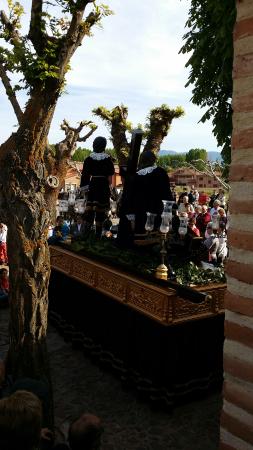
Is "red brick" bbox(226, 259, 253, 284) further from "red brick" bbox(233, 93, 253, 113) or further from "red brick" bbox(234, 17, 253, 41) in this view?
"red brick" bbox(234, 17, 253, 41)

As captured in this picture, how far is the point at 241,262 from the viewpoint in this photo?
8.97 ft

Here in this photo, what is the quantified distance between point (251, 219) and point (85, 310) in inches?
211

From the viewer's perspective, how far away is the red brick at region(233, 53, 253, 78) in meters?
2.58

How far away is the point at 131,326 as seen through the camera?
20.6 ft

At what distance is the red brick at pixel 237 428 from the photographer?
276cm

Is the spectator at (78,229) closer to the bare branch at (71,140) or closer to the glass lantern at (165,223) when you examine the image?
the glass lantern at (165,223)

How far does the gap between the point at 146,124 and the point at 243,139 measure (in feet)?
58.3

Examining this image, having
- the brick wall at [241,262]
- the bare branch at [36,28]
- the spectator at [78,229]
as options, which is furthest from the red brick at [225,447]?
the spectator at [78,229]

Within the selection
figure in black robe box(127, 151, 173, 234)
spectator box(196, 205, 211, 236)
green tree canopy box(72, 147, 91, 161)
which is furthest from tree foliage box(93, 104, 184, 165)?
green tree canopy box(72, 147, 91, 161)

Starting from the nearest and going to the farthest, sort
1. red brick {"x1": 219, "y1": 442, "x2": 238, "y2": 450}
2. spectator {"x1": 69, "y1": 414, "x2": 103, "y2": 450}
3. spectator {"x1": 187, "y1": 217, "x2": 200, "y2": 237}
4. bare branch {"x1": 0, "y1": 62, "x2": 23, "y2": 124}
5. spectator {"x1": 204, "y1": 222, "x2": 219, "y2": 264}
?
red brick {"x1": 219, "y1": 442, "x2": 238, "y2": 450} < spectator {"x1": 69, "y1": 414, "x2": 103, "y2": 450} < bare branch {"x1": 0, "y1": 62, "x2": 23, "y2": 124} < spectator {"x1": 187, "y1": 217, "x2": 200, "y2": 237} < spectator {"x1": 204, "y1": 222, "x2": 219, "y2": 264}

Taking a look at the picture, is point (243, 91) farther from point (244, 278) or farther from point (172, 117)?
point (172, 117)

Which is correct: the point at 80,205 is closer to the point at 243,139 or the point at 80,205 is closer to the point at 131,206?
the point at 131,206

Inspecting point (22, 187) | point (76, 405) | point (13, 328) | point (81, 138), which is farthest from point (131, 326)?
point (81, 138)

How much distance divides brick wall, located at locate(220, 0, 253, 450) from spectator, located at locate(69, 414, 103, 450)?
3.13ft
